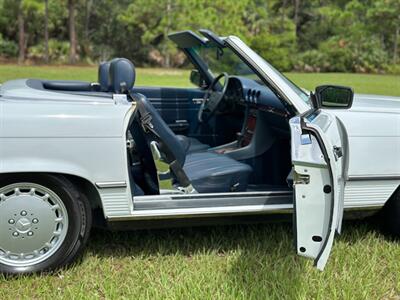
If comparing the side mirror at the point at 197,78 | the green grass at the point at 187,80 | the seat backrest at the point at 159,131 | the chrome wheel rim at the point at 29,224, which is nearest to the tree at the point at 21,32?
the green grass at the point at 187,80

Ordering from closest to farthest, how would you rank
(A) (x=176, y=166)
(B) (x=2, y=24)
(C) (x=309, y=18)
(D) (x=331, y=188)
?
(D) (x=331, y=188) → (A) (x=176, y=166) → (B) (x=2, y=24) → (C) (x=309, y=18)

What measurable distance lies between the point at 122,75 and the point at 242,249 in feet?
4.77

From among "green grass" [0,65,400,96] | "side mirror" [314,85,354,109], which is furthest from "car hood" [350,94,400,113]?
"green grass" [0,65,400,96]

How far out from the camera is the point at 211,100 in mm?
4730

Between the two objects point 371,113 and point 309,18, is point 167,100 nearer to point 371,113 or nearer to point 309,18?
point 371,113

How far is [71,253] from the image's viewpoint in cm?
302

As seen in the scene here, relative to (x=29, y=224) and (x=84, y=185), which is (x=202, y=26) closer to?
(x=84, y=185)

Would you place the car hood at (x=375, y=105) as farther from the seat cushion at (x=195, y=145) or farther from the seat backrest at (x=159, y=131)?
the seat cushion at (x=195, y=145)

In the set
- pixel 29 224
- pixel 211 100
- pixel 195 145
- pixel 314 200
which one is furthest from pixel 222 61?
pixel 29 224

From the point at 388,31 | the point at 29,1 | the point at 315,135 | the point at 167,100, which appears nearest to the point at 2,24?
the point at 29,1

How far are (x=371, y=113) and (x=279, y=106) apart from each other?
683mm

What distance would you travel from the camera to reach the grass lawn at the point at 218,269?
2.86m

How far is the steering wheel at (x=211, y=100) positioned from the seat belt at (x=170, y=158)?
1.58 metres

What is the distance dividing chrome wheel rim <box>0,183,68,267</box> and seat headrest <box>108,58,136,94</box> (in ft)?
2.61
